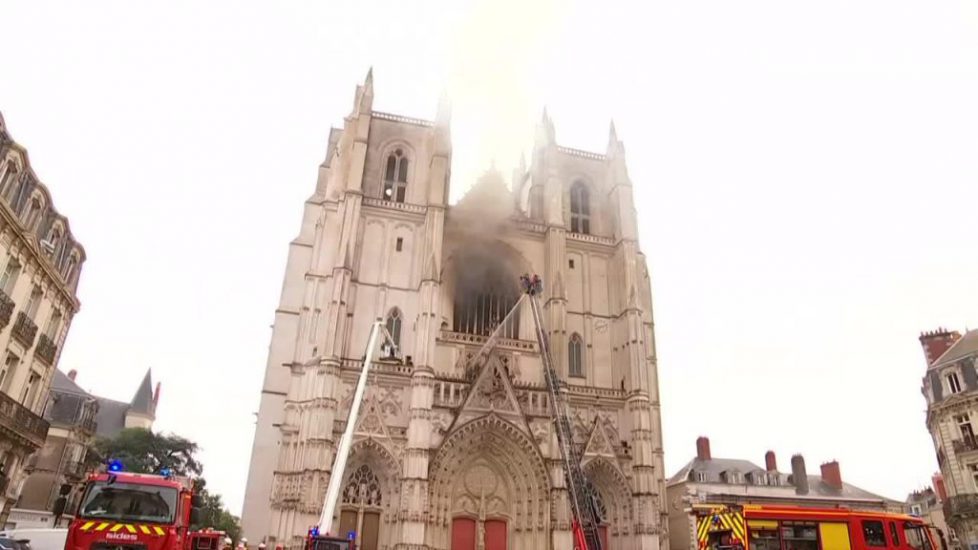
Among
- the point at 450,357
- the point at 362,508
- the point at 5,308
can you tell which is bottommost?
the point at 362,508

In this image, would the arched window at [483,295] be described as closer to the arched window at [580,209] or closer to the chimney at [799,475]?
the arched window at [580,209]

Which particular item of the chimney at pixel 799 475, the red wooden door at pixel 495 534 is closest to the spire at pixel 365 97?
the red wooden door at pixel 495 534

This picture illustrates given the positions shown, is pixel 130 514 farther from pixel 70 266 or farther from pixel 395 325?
pixel 395 325

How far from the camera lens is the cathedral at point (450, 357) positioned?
24.6 m

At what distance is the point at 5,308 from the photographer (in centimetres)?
1720

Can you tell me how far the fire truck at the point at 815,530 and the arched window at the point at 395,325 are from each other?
17.1 metres

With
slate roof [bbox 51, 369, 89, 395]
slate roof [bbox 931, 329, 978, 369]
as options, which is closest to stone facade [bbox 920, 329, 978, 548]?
slate roof [bbox 931, 329, 978, 369]

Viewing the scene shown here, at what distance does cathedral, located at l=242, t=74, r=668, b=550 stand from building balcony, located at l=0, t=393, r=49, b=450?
8.01m

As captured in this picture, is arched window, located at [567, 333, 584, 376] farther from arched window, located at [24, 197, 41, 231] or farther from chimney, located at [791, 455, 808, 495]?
arched window, located at [24, 197, 41, 231]

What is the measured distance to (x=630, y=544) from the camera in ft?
85.1

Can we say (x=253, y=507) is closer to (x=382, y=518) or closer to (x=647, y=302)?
(x=382, y=518)

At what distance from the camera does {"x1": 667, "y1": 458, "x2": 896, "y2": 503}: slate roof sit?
1545 inches

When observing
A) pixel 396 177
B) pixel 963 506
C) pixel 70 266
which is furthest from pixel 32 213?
pixel 963 506

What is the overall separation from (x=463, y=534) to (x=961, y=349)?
79.5 feet
